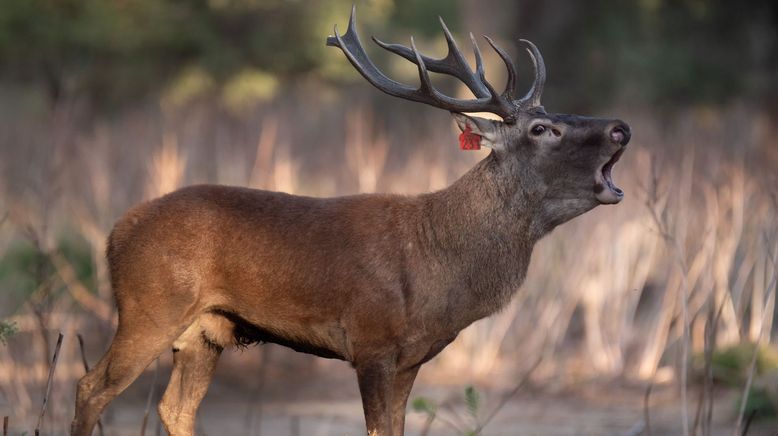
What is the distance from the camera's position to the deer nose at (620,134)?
19.8 feet

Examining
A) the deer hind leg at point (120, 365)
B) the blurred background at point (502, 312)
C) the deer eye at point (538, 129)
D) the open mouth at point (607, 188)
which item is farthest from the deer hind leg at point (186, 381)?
the open mouth at point (607, 188)

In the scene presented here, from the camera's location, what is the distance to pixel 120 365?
5.99 m

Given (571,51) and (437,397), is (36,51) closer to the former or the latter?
(571,51)

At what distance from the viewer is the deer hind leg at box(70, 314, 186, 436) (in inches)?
235

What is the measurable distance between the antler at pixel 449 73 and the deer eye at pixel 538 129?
13 centimetres

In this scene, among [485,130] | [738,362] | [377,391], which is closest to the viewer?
[377,391]

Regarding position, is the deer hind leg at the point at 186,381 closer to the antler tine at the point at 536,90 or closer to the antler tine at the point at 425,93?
the antler tine at the point at 425,93

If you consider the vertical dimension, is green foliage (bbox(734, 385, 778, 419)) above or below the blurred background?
below

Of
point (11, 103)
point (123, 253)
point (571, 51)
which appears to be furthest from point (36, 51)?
point (123, 253)

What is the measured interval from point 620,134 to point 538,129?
405 millimetres

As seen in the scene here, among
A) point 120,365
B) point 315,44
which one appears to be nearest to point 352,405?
point 120,365

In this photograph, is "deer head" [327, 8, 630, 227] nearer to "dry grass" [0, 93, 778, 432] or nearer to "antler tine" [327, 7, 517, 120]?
"antler tine" [327, 7, 517, 120]

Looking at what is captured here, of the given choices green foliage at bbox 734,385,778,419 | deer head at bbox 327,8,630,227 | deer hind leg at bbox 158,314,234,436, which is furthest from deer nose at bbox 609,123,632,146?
green foliage at bbox 734,385,778,419

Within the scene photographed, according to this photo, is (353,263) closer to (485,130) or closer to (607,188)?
(485,130)
